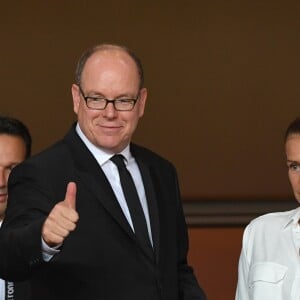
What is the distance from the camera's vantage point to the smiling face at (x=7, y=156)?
3.65m

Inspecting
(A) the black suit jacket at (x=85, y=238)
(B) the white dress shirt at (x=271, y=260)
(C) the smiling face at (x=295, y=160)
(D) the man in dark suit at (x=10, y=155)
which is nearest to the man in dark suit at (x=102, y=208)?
(A) the black suit jacket at (x=85, y=238)

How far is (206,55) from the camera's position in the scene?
4969 mm

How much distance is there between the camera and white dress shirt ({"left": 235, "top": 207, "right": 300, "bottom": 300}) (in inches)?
133

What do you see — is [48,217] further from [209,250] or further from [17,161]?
[209,250]

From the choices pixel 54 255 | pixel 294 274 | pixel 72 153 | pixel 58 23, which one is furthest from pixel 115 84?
pixel 58 23

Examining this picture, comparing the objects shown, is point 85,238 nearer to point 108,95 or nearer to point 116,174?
point 116,174

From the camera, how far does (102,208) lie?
10.2ft

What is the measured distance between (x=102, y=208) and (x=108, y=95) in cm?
30

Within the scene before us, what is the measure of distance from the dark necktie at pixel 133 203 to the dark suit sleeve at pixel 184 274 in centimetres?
22

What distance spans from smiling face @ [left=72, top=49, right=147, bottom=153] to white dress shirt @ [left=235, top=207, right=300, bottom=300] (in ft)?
1.84

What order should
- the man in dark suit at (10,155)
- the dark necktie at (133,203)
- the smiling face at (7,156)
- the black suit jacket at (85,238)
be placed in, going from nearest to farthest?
the black suit jacket at (85,238), the dark necktie at (133,203), the man in dark suit at (10,155), the smiling face at (7,156)

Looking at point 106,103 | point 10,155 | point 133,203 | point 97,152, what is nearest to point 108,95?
point 106,103

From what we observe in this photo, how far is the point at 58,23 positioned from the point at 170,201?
1.79m

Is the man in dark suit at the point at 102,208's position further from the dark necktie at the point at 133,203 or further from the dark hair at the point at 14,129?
the dark hair at the point at 14,129
